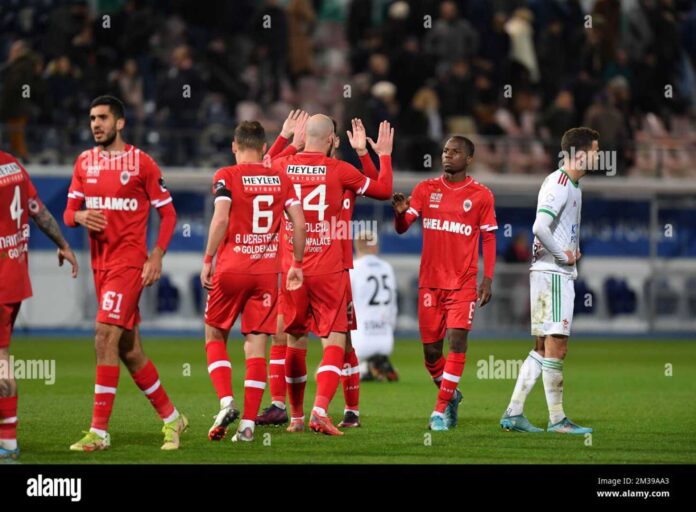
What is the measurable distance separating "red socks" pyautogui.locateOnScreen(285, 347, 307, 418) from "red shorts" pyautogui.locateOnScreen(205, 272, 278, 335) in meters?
0.68

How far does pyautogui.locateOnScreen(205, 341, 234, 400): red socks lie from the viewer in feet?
33.6

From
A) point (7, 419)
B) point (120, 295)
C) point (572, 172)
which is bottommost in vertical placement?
point (7, 419)

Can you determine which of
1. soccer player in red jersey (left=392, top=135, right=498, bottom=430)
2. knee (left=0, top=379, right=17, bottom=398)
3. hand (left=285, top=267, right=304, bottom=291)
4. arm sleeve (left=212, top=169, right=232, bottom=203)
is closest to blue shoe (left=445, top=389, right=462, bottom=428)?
soccer player in red jersey (left=392, top=135, right=498, bottom=430)

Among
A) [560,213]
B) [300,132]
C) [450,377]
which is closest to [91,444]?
[450,377]

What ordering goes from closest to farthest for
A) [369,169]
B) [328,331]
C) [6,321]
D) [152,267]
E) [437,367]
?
[6,321] → [152,267] → [328,331] → [369,169] → [437,367]

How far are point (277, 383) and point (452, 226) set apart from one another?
1986mm

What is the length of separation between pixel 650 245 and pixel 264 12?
29.5 feet

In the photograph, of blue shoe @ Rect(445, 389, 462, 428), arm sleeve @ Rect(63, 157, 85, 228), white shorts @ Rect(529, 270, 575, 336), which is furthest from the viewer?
blue shoe @ Rect(445, 389, 462, 428)

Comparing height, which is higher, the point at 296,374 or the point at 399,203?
the point at 399,203

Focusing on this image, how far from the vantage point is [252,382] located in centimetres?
1027

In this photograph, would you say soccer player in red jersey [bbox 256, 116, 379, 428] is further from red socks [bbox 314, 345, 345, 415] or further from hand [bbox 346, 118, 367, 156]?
red socks [bbox 314, 345, 345, 415]

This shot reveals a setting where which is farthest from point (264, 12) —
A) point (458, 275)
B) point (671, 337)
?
point (458, 275)

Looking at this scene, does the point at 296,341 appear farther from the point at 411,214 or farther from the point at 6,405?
the point at 6,405

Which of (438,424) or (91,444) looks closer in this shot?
(91,444)
